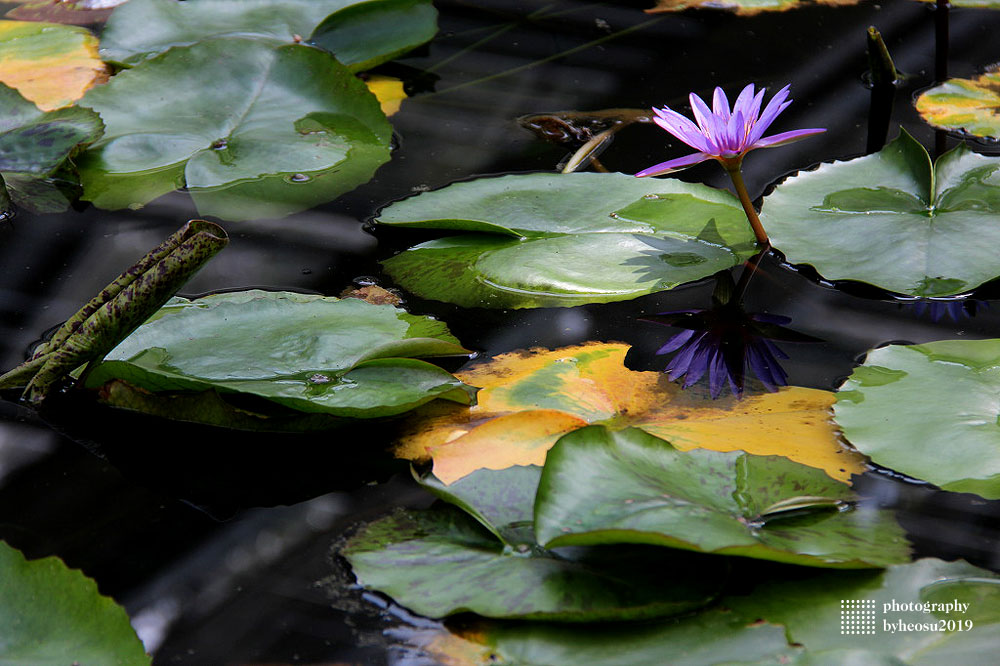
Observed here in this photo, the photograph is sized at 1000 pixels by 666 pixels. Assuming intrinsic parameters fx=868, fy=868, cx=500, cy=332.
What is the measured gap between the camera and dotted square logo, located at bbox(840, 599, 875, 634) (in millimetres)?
850

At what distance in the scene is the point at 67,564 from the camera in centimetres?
100

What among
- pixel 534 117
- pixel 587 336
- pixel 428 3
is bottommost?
pixel 587 336

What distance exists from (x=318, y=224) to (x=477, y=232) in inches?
11.9

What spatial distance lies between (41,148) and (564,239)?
44.5 inches

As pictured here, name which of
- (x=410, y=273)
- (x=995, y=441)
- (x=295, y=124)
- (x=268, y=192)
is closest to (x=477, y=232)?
(x=410, y=273)

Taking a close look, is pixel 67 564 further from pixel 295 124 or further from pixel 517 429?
pixel 295 124

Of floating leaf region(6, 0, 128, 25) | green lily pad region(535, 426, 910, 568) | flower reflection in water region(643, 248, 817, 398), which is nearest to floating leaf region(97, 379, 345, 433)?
green lily pad region(535, 426, 910, 568)

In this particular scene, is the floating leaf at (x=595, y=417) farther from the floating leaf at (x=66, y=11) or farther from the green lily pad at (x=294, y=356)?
the floating leaf at (x=66, y=11)

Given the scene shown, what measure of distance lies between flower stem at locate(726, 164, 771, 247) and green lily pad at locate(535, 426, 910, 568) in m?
0.50

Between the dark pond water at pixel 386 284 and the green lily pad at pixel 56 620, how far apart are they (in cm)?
4

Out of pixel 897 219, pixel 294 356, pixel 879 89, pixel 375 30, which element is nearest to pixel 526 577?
pixel 294 356

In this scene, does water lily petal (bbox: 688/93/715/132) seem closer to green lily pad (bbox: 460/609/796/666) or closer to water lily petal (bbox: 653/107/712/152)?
water lily petal (bbox: 653/107/712/152)

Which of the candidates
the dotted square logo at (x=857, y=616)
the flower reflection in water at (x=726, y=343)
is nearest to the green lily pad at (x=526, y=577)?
the dotted square logo at (x=857, y=616)

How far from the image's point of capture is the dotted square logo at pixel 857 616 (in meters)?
0.85
